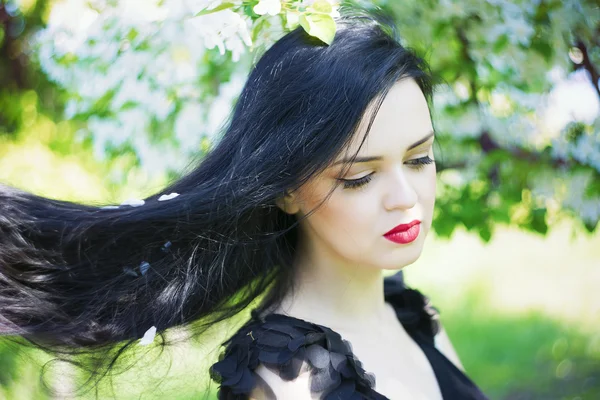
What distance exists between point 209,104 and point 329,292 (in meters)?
0.92

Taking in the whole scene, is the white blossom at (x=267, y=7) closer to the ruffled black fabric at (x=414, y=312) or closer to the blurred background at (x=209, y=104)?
the blurred background at (x=209, y=104)

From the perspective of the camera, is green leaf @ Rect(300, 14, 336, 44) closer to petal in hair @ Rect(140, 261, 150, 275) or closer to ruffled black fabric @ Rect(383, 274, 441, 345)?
petal in hair @ Rect(140, 261, 150, 275)

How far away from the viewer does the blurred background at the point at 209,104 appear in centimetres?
156

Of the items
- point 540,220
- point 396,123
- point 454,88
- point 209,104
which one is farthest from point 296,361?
point 454,88

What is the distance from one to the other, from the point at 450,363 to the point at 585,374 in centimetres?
204

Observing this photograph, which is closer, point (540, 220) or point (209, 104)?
point (540, 220)

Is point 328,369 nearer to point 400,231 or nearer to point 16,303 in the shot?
point 400,231

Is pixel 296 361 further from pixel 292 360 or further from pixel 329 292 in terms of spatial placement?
pixel 329 292

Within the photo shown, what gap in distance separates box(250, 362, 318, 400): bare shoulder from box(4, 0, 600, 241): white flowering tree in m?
0.74

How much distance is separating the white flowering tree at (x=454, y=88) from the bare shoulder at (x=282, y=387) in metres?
0.74

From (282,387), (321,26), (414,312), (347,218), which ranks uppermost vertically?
(321,26)

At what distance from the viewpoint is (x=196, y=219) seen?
1.29 m

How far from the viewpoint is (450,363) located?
5.23 ft

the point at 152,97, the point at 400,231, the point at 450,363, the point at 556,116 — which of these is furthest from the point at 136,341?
the point at 556,116
